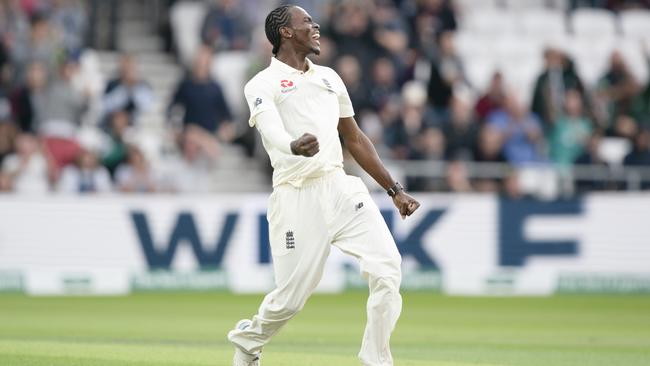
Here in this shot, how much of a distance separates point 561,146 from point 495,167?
1.49 metres

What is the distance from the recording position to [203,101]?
64.6ft

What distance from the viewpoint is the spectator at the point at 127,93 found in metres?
19.6

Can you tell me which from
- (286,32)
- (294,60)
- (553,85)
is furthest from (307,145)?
(553,85)

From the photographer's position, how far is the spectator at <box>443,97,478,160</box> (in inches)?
788

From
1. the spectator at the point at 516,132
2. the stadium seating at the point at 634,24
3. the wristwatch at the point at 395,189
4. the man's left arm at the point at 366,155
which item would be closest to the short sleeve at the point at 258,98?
the man's left arm at the point at 366,155

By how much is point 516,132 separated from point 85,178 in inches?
250

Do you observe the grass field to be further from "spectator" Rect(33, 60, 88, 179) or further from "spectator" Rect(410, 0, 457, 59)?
"spectator" Rect(410, 0, 457, 59)

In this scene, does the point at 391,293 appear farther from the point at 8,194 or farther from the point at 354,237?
the point at 8,194

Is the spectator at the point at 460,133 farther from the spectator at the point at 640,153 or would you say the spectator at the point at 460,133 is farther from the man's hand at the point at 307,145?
the man's hand at the point at 307,145

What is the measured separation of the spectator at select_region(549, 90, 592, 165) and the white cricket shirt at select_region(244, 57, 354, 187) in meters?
12.8

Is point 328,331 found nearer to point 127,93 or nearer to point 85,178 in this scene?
point 85,178

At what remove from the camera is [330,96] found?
8.59 m

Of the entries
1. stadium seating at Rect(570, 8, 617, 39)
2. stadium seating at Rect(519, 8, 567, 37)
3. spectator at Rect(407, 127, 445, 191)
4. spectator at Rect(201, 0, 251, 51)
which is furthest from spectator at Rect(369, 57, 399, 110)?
stadium seating at Rect(570, 8, 617, 39)

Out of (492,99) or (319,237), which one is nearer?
(319,237)
